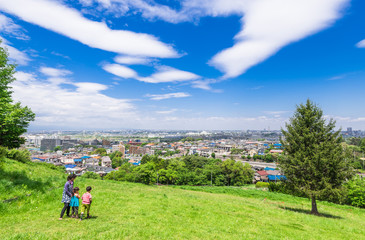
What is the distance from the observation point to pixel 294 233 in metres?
8.85

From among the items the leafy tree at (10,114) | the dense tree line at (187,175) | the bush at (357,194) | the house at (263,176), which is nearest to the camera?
the leafy tree at (10,114)

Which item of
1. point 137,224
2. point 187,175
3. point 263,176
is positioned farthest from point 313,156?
point 263,176

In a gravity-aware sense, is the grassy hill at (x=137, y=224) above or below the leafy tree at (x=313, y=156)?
below

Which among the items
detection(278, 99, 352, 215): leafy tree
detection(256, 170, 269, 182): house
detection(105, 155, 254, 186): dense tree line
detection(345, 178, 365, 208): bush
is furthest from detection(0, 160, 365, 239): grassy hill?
detection(256, 170, 269, 182): house

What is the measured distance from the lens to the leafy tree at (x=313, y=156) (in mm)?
13908

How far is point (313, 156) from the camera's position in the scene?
1416cm

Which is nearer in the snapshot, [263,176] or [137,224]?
[137,224]

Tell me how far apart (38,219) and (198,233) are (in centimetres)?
699

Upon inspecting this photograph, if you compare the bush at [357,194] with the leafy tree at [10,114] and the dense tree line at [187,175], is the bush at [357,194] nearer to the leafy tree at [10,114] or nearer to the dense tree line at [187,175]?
the dense tree line at [187,175]

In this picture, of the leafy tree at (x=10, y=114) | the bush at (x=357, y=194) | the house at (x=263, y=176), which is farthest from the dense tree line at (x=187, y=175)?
the leafy tree at (x=10, y=114)

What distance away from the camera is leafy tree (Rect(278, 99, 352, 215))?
13.9 meters

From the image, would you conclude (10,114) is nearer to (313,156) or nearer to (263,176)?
(313,156)

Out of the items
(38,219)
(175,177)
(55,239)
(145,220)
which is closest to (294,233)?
(145,220)

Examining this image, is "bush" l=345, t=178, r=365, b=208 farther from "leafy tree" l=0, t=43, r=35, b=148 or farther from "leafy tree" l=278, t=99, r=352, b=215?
"leafy tree" l=0, t=43, r=35, b=148
